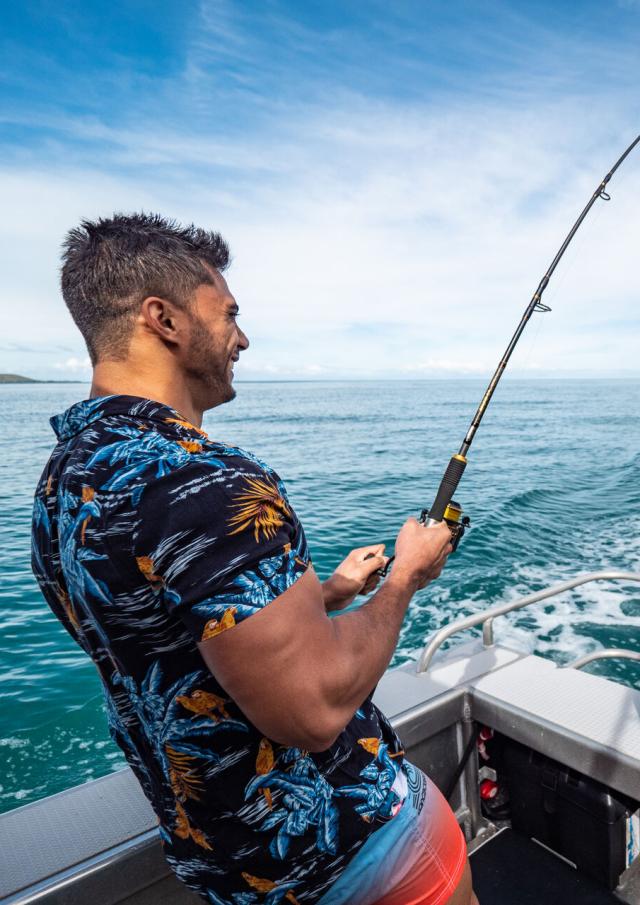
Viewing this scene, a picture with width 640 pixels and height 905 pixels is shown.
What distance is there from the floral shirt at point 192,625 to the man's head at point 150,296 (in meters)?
0.19

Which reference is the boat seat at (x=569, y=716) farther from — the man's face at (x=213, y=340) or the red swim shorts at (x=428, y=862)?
the man's face at (x=213, y=340)

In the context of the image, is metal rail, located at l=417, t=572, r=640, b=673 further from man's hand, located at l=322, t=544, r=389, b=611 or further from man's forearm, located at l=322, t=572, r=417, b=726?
man's forearm, located at l=322, t=572, r=417, b=726

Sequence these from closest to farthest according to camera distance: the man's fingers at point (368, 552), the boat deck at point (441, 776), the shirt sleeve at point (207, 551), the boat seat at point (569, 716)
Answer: the shirt sleeve at point (207, 551), the boat deck at point (441, 776), the man's fingers at point (368, 552), the boat seat at point (569, 716)

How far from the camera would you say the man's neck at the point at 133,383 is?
3.56ft

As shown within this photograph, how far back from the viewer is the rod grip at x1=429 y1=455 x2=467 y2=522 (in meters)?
1.74

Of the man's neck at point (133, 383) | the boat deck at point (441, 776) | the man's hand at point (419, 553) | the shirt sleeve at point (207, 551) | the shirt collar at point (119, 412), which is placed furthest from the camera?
the boat deck at point (441, 776)

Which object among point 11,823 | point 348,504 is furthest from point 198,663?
point 348,504

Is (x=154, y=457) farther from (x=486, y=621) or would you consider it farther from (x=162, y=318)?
(x=486, y=621)

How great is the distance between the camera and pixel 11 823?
1697 mm

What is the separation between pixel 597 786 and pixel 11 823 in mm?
1933

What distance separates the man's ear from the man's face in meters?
0.03

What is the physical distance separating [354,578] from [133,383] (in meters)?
0.83

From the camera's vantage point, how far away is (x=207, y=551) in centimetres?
81

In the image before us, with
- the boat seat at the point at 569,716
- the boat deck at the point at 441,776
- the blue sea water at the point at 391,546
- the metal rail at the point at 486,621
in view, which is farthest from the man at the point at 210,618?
the blue sea water at the point at 391,546
